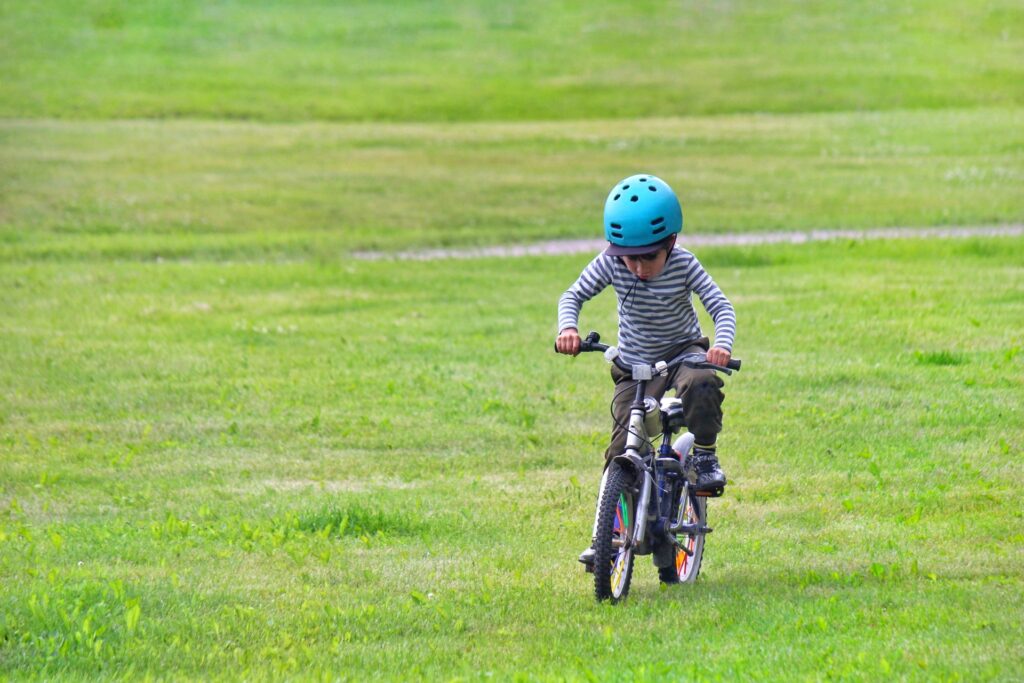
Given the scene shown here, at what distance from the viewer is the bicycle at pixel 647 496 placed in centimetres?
690

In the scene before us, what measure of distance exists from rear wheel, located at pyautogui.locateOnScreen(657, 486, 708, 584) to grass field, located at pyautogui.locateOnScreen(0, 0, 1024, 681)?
0.19 meters

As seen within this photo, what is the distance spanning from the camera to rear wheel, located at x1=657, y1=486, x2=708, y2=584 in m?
7.46

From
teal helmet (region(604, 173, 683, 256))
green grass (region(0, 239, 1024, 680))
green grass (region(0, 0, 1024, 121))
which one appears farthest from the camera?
green grass (region(0, 0, 1024, 121))

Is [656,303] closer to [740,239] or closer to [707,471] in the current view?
[707,471]

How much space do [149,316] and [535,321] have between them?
4352 mm

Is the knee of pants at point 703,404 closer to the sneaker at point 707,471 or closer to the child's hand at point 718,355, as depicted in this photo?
the sneaker at point 707,471

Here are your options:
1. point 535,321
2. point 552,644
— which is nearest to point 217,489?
point 552,644

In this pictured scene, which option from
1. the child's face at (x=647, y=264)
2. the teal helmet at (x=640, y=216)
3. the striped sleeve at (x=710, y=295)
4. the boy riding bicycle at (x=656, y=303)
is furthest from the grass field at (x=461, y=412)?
the teal helmet at (x=640, y=216)

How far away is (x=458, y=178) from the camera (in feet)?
103

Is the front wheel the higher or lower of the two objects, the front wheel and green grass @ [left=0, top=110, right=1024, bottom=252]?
the higher

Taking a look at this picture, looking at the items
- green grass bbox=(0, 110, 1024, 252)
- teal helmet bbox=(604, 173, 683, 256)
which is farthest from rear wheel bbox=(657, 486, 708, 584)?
green grass bbox=(0, 110, 1024, 252)

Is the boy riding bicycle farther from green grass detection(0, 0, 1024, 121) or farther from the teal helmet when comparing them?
green grass detection(0, 0, 1024, 121)

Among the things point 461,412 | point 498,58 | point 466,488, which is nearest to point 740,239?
point 461,412

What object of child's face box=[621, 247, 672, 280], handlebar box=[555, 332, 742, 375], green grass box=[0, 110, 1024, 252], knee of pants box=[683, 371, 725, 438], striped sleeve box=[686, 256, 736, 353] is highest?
child's face box=[621, 247, 672, 280]
